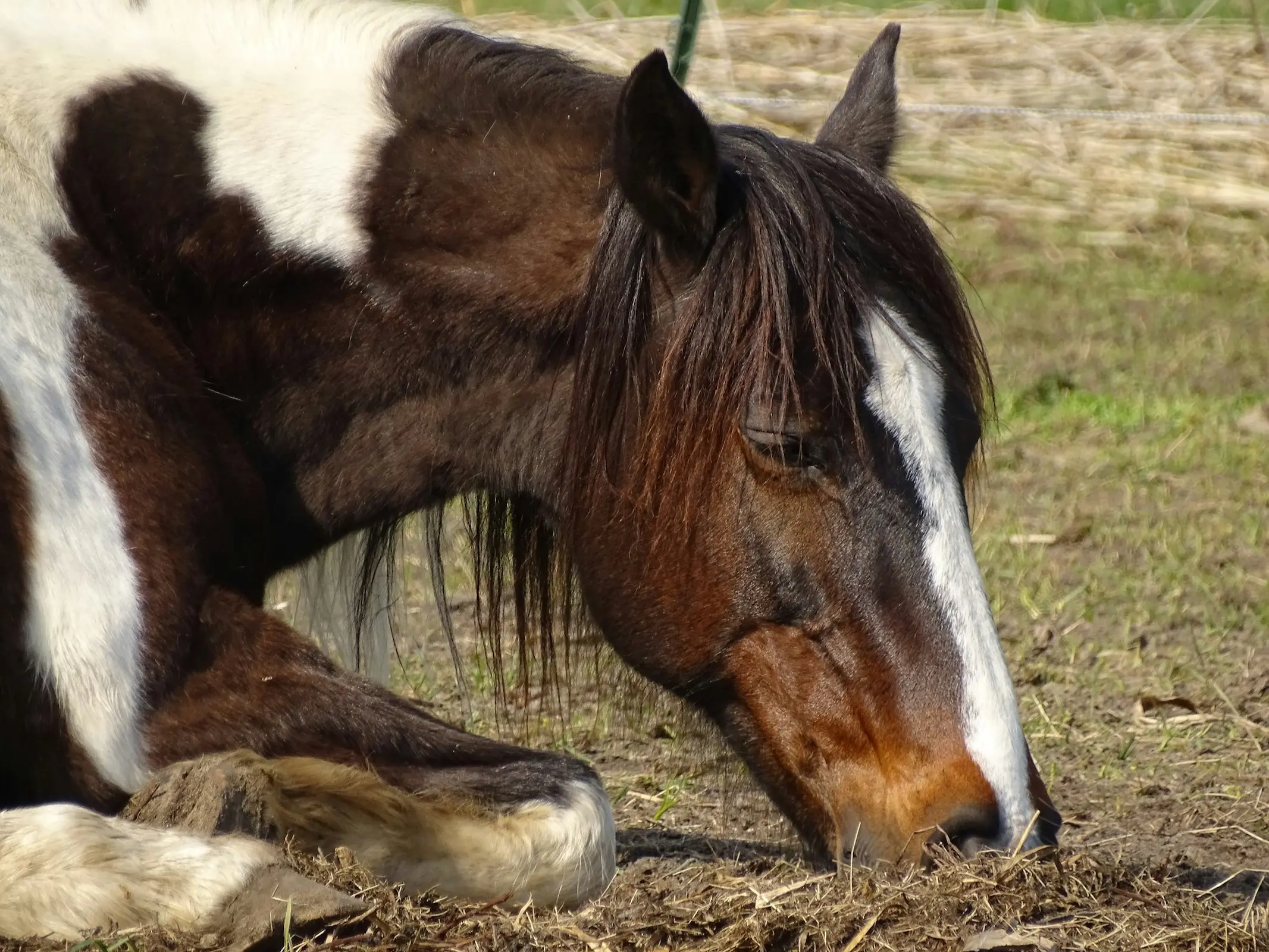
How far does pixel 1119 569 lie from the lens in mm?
5238

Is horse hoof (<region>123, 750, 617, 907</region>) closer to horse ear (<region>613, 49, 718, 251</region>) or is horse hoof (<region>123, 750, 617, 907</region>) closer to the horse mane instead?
the horse mane

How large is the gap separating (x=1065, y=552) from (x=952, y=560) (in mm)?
2940

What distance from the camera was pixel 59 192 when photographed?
289 centimetres

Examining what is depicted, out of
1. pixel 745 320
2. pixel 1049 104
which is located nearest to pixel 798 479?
pixel 745 320

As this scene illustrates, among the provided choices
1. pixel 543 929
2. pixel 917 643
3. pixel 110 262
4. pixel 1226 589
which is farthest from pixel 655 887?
pixel 1226 589

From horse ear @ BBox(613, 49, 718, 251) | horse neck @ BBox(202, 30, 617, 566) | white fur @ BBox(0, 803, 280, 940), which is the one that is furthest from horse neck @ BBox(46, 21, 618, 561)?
white fur @ BBox(0, 803, 280, 940)

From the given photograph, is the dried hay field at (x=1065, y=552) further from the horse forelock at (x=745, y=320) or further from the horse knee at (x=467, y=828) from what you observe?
the horse forelock at (x=745, y=320)

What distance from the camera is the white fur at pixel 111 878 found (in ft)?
7.78

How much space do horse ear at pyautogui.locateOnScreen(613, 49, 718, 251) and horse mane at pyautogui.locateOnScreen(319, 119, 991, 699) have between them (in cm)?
5

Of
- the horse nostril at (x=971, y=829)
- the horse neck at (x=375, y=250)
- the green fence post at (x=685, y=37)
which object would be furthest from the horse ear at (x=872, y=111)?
the green fence post at (x=685, y=37)

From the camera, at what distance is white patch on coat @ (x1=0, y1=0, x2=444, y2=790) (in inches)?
104

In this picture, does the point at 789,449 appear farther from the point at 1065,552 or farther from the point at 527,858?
the point at 1065,552

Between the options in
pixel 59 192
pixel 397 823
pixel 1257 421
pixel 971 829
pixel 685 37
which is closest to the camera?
pixel 971 829

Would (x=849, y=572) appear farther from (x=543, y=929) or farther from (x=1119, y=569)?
(x=1119, y=569)
